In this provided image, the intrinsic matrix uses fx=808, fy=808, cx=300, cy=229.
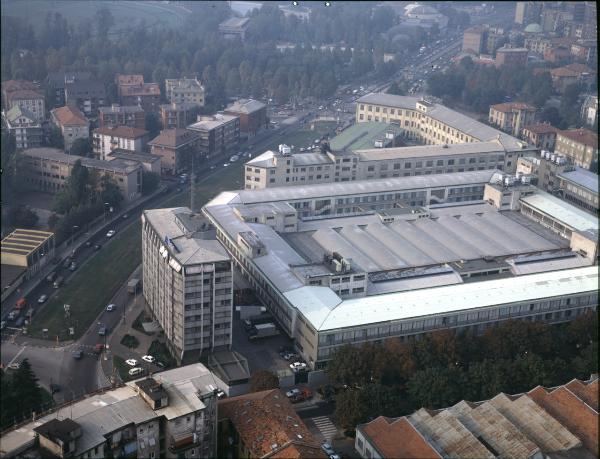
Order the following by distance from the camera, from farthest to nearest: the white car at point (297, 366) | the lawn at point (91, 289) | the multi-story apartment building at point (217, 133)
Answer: the multi-story apartment building at point (217, 133) → the lawn at point (91, 289) → the white car at point (297, 366)

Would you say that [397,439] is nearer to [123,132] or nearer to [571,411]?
[571,411]

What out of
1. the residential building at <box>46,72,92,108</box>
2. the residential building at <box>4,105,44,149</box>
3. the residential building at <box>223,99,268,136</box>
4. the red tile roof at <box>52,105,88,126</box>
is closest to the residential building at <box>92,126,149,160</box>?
the red tile roof at <box>52,105,88,126</box>

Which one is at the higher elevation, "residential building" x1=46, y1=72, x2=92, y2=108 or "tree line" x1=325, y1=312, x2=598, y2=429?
"residential building" x1=46, y1=72, x2=92, y2=108

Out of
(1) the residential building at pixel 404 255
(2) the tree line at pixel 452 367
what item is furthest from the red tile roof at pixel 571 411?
(1) the residential building at pixel 404 255

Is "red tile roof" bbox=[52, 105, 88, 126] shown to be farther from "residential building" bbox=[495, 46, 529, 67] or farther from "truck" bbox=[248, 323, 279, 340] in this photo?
"residential building" bbox=[495, 46, 529, 67]

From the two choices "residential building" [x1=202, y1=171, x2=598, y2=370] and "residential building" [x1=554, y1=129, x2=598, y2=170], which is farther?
"residential building" [x1=554, y1=129, x2=598, y2=170]

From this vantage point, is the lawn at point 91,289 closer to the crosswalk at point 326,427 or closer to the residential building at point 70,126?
the crosswalk at point 326,427

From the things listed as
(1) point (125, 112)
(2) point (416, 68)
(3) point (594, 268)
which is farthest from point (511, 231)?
(2) point (416, 68)
